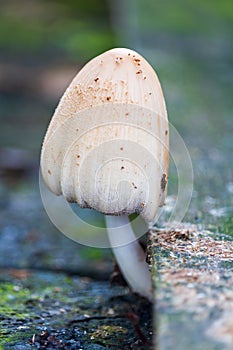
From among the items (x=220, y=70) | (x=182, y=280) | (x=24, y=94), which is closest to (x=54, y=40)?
(x=24, y=94)

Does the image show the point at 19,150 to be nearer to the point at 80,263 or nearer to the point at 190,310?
the point at 80,263

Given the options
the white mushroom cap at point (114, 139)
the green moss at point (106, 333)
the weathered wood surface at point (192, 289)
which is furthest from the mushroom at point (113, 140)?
the green moss at point (106, 333)

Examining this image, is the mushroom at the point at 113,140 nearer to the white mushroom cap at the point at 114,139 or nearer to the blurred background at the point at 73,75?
the white mushroom cap at the point at 114,139

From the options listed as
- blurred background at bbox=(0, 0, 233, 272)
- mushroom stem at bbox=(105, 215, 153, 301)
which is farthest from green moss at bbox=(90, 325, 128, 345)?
blurred background at bbox=(0, 0, 233, 272)

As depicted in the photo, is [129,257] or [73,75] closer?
[129,257]

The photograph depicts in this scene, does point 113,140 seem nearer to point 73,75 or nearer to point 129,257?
point 129,257

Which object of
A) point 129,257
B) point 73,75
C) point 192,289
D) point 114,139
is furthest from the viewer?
point 73,75

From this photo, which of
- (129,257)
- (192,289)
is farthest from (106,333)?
(192,289)
